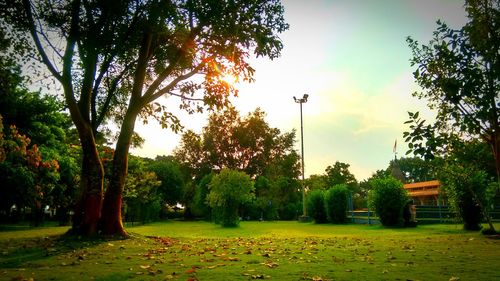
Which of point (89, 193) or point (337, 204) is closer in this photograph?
point (89, 193)

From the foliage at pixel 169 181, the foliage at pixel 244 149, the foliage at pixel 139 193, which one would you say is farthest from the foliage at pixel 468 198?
the foliage at pixel 169 181

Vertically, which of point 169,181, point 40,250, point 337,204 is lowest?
point 40,250

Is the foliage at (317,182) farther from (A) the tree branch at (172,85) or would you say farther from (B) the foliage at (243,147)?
(A) the tree branch at (172,85)

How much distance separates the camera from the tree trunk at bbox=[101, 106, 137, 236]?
1295 cm

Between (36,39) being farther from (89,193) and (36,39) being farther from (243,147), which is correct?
(243,147)

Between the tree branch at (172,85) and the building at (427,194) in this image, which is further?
the building at (427,194)

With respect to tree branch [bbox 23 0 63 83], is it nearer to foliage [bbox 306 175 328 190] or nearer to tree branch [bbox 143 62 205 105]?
tree branch [bbox 143 62 205 105]

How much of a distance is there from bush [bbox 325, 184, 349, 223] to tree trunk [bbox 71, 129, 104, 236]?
24.4 m

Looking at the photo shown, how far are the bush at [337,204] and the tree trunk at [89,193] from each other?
959 inches

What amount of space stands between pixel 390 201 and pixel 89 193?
19656 mm

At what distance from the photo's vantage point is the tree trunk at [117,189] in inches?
510

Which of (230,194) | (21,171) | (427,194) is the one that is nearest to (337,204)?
(230,194)

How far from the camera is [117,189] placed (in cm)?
1327

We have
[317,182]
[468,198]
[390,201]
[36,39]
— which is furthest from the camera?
[317,182]
